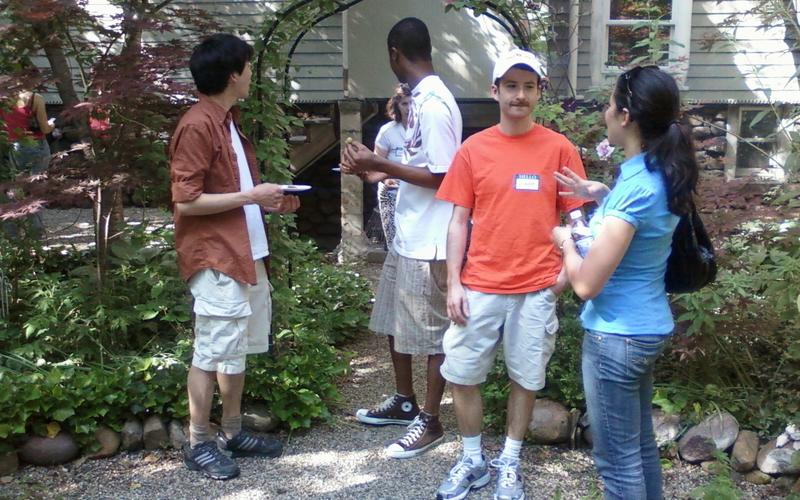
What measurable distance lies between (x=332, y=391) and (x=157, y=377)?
0.85 m

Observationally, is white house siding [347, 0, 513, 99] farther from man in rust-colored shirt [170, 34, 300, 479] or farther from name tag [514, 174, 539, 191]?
name tag [514, 174, 539, 191]

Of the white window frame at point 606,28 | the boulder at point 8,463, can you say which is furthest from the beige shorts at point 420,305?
the white window frame at point 606,28

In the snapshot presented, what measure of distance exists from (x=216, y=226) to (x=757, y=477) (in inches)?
95.6

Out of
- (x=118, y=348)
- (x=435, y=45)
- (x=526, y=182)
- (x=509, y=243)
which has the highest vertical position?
(x=435, y=45)

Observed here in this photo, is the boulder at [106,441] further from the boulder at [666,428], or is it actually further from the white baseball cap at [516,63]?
the boulder at [666,428]

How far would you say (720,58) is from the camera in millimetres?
8859

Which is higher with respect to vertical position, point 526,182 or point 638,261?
point 526,182

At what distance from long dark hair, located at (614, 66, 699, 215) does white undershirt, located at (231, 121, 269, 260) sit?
1.63 m

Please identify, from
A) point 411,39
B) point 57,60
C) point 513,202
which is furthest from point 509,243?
point 57,60

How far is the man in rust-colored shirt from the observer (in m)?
3.10

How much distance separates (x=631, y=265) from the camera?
2.35 m

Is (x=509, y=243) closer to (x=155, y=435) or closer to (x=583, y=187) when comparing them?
(x=583, y=187)

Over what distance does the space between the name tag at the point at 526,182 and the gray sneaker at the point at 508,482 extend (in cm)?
107

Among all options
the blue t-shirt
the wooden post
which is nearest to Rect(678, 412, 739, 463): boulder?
the blue t-shirt
